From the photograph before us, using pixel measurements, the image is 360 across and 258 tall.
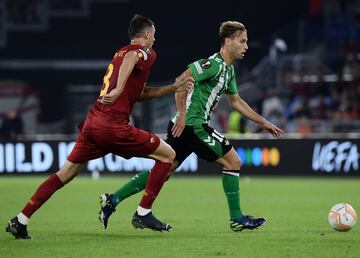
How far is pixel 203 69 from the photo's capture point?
9.70m

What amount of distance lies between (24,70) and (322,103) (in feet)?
33.5

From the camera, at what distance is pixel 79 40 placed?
97.9 feet

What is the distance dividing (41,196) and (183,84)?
1.68 m

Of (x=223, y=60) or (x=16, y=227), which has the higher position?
(x=223, y=60)

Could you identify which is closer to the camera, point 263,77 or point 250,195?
point 250,195

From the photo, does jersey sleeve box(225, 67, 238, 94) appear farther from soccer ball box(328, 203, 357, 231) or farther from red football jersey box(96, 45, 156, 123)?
soccer ball box(328, 203, 357, 231)

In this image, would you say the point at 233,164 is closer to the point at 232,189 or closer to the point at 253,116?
the point at 232,189

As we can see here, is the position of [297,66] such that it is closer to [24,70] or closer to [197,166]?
[197,166]

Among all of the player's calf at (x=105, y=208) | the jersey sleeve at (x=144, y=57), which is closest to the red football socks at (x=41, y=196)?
the player's calf at (x=105, y=208)

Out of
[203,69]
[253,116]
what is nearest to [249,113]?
[253,116]

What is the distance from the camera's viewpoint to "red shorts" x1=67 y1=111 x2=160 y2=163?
909 centimetres

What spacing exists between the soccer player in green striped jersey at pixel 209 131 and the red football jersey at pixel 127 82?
656 millimetres

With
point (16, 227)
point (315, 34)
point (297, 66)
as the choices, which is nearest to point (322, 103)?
point (297, 66)

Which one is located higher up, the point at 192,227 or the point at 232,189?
the point at 232,189
